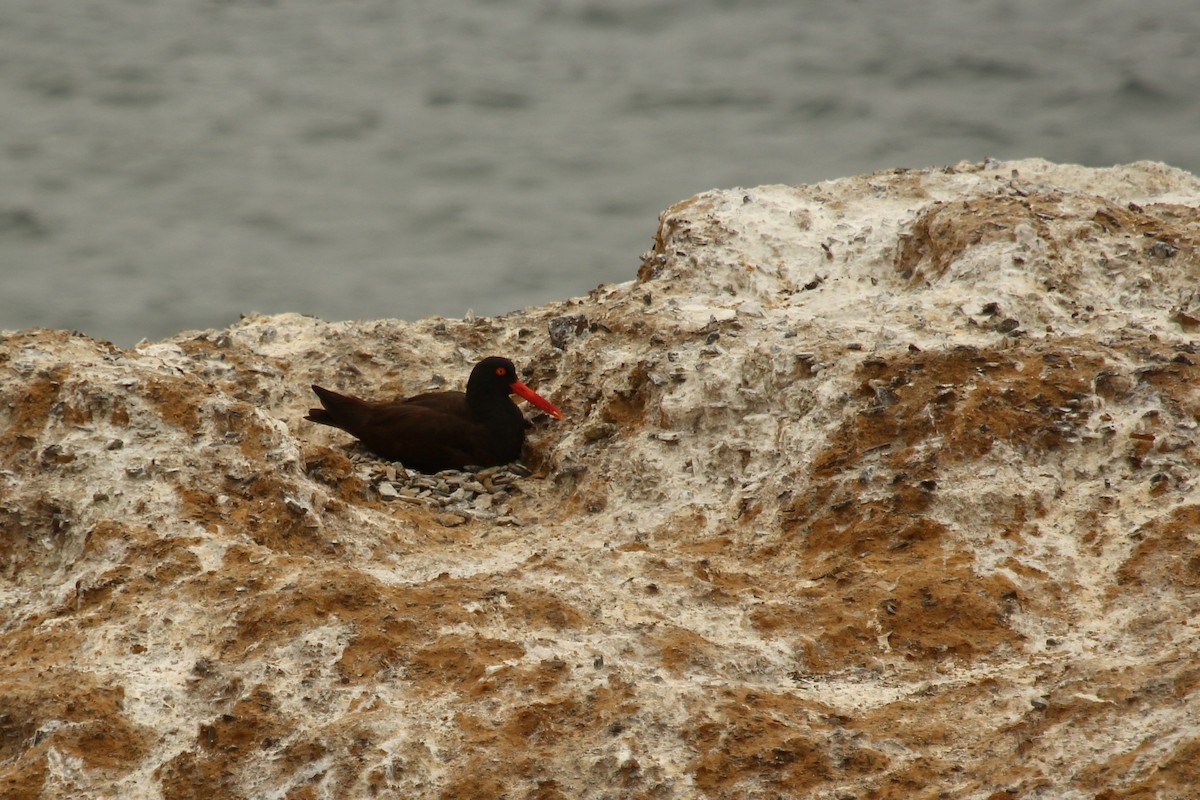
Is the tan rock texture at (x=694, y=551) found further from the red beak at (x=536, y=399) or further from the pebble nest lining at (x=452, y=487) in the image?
the red beak at (x=536, y=399)

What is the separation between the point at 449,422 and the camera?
858cm

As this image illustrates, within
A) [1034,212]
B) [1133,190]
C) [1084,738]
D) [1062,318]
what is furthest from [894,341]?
[1133,190]

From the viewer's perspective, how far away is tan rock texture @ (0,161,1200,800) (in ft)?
17.3

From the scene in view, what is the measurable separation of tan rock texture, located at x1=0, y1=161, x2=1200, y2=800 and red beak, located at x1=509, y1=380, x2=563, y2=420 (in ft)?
0.48

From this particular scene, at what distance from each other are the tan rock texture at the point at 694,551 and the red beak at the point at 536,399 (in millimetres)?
147

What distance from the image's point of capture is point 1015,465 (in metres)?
6.83

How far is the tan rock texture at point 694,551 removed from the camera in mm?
5273

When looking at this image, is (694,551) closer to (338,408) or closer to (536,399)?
(536,399)

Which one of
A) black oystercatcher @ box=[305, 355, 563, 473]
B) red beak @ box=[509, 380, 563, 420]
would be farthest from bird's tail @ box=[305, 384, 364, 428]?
red beak @ box=[509, 380, 563, 420]

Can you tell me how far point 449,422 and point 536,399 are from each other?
1.81ft

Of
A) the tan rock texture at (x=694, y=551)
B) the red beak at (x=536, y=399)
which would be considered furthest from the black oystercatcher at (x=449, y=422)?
the tan rock texture at (x=694, y=551)

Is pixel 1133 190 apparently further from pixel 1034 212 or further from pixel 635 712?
pixel 635 712

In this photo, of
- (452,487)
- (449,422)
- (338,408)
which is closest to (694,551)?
(452,487)

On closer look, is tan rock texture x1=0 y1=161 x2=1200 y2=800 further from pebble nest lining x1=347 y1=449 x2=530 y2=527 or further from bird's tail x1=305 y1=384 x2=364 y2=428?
bird's tail x1=305 y1=384 x2=364 y2=428
